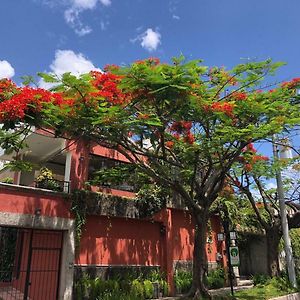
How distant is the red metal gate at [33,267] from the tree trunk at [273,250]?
957 centimetres

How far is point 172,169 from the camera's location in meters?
14.8

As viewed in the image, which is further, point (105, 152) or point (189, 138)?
point (105, 152)

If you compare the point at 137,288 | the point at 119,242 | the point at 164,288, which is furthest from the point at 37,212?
the point at 164,288

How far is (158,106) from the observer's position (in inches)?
410

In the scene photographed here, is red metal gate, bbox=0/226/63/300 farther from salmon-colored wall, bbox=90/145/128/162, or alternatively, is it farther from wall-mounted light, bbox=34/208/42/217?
salmon-colored wall, bbox=90/145/128/162

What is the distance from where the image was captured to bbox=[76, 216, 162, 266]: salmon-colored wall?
1438 centimetres

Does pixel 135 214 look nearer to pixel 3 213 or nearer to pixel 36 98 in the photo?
pixel 3 213

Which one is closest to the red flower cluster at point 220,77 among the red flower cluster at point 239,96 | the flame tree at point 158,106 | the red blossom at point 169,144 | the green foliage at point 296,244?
the flame tree at point 158,106

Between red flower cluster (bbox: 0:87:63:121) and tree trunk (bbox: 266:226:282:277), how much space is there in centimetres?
1225

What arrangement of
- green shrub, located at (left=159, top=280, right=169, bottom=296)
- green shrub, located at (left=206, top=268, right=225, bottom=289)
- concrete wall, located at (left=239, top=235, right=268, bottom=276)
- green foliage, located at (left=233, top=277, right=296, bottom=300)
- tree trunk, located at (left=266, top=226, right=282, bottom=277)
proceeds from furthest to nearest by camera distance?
concrete wall, located at (left=239, top=235, right=268, bottom=276) → green shrub, located at (left=206, top=268, right=225, bottom=289) → tree trunk, located at (left=266, top=226, right=282, bottom=277) → green shrub, located at (left=159, top=280, right=169, bottom=296) → green foliage, located at (left=233, top=277, right=296, bottom=300)

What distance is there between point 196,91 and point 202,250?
554 centimetres

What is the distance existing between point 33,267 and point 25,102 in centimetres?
679

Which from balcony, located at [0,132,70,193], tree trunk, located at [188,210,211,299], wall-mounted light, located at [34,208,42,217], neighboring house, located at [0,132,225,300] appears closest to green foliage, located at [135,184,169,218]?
neighboring house, located at [0,132,225,300]

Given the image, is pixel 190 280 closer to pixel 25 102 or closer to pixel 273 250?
pixel 273 250
